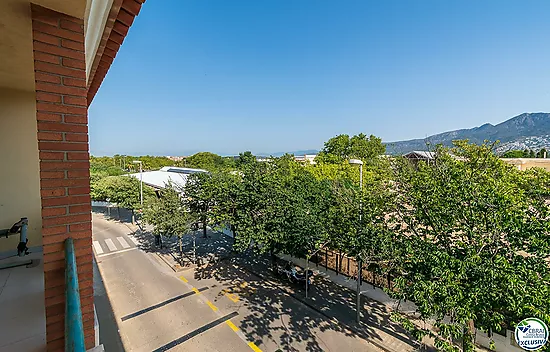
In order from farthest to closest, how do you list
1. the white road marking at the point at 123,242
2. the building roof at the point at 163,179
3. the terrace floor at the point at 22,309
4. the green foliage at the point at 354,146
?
the green foliage at the point at 354,146 < the building roof at the point at 163,179 < the white road marking at the point at 123,242 < the terrace floor at the point at 22,309

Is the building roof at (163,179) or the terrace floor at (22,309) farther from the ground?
the building roof at (163,179)

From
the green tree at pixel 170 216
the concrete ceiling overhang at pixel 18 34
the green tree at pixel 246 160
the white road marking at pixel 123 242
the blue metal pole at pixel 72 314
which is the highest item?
the concrete ceiling overhang at pixel 18 34

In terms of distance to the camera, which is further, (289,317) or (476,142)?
(289,317)

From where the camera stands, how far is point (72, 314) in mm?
1327

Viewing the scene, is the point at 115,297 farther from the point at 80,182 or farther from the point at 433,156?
the point at 433,156

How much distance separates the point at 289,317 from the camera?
9492 mm

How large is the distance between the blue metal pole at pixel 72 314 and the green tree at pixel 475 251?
213 inches

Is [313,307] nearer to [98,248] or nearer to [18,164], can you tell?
[18,164]

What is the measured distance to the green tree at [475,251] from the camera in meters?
4.64

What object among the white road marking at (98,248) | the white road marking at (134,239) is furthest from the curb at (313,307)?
the white road marking at (98,248)

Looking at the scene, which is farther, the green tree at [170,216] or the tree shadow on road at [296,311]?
the green tree at [170,216]

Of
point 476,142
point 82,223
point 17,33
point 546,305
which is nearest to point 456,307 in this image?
point 546,305

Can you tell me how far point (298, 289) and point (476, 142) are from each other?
8.68 meters

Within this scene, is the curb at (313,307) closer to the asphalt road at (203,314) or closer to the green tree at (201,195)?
the asphalt road at (203,314)
